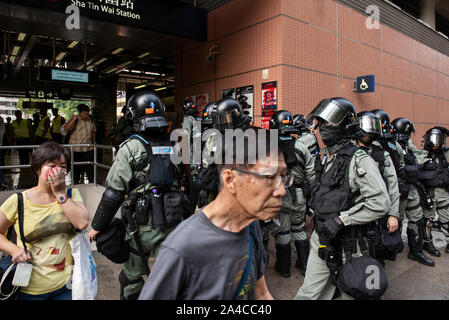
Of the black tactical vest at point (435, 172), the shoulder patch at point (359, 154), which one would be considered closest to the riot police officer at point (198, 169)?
the shoulder patch at point (359, 154)

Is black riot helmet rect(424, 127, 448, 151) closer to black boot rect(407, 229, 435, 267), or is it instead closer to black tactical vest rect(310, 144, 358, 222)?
black boot rect(407, 229, 435, 267)

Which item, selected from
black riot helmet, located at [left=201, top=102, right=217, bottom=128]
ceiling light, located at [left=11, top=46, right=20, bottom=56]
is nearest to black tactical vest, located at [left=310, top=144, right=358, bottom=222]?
black riot helmet, located at [left=201, top=102, right=217, bottom=128]

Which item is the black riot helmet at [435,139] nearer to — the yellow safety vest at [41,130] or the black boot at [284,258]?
the black boot at [284,258]

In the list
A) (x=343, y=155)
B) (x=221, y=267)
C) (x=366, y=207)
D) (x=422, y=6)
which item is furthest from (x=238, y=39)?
(x=422, y=6)

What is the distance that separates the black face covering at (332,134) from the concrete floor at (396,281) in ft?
5.90

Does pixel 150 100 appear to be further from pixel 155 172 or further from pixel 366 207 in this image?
pixel 366 207

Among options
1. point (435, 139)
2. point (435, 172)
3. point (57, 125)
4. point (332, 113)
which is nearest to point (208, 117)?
point (332, 113)

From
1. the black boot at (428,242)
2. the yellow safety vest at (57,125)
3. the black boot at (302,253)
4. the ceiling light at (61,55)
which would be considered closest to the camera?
the black boot at (302,253)

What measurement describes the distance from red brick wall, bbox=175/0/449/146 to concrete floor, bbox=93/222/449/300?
354cm

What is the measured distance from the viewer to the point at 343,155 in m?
2.75

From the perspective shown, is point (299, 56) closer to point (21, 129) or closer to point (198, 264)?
point (198, 264)

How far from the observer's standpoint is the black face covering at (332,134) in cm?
292

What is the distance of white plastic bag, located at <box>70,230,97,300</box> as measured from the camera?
2.06 m

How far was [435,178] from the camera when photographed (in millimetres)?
5074
